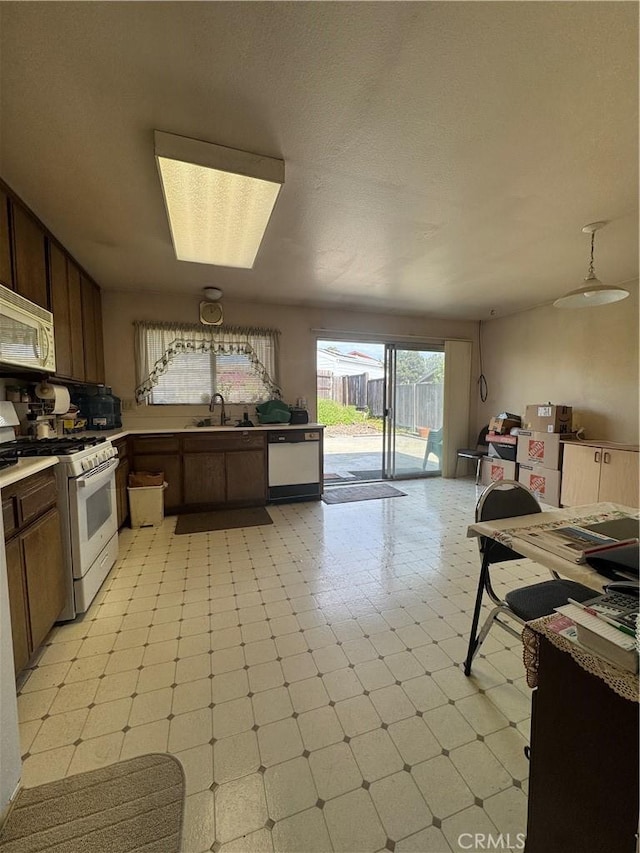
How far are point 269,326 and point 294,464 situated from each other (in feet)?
5.82

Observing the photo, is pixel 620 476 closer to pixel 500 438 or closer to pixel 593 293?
pixel 500 438

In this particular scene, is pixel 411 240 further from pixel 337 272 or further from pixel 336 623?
pixel 336 623

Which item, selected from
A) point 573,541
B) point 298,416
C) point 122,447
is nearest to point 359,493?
point 298,416

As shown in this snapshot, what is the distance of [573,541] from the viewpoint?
1.26 meters

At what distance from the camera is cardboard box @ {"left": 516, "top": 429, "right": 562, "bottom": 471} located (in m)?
3.88

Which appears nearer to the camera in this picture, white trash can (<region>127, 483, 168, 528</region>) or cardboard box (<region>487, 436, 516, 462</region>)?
white trash can (<region>127, 483, 168, 528</region>)

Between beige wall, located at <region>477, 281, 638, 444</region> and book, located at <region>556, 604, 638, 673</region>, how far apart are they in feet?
12.6

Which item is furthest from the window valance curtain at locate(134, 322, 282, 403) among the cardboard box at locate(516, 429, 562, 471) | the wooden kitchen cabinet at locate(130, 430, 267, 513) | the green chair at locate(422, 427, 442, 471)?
the cardboard box at locate(516, 429, 562, 471)

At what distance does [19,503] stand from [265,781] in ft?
4.79

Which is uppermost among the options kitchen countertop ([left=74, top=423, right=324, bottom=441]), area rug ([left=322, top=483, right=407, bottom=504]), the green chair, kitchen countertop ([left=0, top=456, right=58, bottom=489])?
kitchen countertop ([left=74, top=423, right=324, bottom=441])

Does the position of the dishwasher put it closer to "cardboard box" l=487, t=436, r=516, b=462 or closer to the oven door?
the oven door

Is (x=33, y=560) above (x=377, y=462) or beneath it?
above

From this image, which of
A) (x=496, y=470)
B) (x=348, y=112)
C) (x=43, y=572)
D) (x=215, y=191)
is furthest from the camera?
(x=496, y=470)

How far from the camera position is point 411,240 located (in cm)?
262
